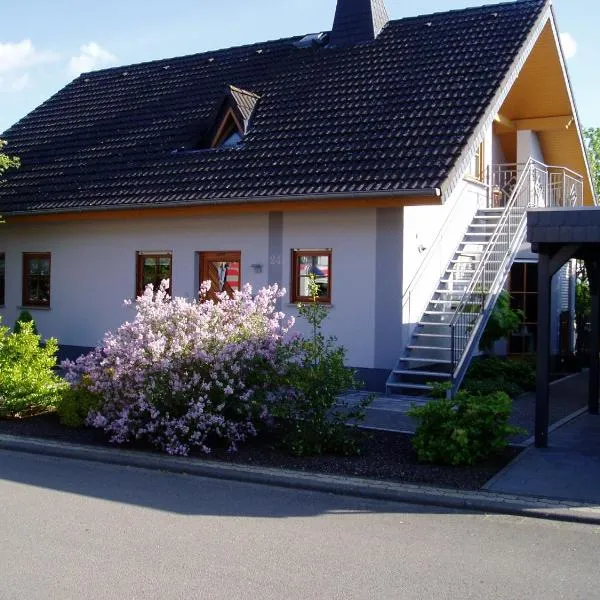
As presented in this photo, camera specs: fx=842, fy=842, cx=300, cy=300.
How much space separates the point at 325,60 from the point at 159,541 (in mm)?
14938

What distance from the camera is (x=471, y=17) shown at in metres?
18.8

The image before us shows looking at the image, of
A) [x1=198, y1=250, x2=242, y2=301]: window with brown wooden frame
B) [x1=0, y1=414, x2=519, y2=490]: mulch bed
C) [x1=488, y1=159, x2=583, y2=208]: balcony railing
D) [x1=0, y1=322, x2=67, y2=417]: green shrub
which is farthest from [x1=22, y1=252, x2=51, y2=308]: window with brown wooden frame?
[x1=488, y1=159, x2=583, y2=208]: balcony railing

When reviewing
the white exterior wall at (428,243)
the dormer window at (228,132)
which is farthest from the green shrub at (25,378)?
the dormer window at (228,132)

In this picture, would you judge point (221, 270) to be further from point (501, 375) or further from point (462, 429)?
point (462, 429)

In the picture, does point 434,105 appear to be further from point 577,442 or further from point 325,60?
point 577,442

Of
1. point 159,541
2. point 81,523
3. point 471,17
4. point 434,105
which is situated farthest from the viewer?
point 471,17

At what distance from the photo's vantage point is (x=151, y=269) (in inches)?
715

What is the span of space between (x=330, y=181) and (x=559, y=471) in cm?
761

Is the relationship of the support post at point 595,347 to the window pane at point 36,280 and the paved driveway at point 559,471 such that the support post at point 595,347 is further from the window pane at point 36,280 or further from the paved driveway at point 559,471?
the window pane at point 36,280

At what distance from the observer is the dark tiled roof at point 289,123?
1542 centimetres

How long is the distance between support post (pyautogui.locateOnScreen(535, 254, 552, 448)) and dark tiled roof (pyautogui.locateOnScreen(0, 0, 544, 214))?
4114 mm

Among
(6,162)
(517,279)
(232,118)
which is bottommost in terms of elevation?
(517,279)

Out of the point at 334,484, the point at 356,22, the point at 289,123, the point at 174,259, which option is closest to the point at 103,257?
the point at 174,259

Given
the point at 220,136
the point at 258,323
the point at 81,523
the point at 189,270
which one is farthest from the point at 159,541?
the point at 220,136
